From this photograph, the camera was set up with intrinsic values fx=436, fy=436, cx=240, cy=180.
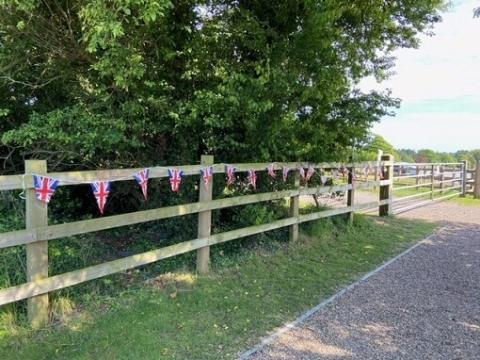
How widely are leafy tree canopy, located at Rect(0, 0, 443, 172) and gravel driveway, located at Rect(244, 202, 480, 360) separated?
2.24m

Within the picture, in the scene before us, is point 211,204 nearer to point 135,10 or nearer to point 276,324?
point 276,324

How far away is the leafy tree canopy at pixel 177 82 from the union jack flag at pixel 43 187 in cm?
141

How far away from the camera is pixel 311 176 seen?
7.52 metres

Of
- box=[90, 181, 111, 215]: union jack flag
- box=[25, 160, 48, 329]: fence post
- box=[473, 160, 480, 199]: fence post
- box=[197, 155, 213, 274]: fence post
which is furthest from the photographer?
box=[473, 160, 480, 199]: fence post

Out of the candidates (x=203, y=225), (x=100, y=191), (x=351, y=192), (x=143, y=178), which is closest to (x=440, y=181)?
(x=351, y=192)

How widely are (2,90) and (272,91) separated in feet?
12.2

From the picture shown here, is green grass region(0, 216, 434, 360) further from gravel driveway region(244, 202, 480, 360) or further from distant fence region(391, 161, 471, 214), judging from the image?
distant fence region(391, 161, 471, 214)

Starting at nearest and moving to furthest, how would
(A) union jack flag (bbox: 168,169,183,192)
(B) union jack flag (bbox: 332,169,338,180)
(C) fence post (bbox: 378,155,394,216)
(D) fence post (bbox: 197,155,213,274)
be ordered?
(A) union jack flag (bbox: 168,169,183,192) < (D) fence post (bbox: 197,155,213,274) < (B) union jack flag (bbox: 332,169,338,180) < (C) fence post (bbox: 378,155,394,216)

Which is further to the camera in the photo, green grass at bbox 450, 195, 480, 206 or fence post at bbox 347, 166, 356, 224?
green grass at bbox 450, 195, 480, 206

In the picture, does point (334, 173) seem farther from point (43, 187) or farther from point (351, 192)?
point (43, 187)

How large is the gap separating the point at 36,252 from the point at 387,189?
861 centimetres

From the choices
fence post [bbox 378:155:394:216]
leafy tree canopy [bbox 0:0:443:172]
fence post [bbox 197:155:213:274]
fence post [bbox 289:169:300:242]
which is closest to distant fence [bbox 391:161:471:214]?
fence post [bbox 378:155:394:216]

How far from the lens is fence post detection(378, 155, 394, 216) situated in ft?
33.9

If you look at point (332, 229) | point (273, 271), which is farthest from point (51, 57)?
point (332, 229)
